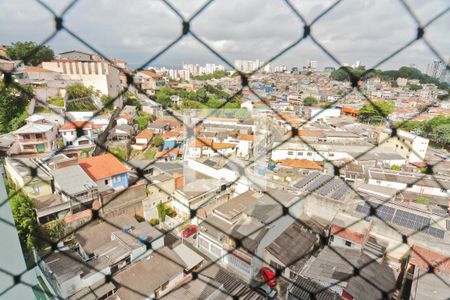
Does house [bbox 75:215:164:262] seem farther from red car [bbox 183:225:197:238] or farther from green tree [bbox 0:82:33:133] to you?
green tree [bbox 0:82:33:133]

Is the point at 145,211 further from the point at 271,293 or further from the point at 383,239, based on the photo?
the point at 383,239

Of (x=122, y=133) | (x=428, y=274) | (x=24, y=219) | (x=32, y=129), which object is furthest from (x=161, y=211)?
(x=428, y=274)

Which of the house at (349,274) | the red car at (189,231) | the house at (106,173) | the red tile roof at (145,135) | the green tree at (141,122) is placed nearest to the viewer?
the house at (349,274)

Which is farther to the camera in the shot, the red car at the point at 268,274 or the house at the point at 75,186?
the house at the point at 75,186

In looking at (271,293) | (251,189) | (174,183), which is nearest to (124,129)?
(174,183)

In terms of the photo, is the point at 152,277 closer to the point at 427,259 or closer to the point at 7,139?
the point at 427,259

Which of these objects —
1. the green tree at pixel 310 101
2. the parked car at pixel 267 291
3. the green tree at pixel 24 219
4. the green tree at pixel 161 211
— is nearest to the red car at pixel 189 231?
the green tree at pixel 161 211

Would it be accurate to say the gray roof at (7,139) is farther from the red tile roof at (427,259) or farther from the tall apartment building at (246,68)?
the red tile roof at (427,259)
